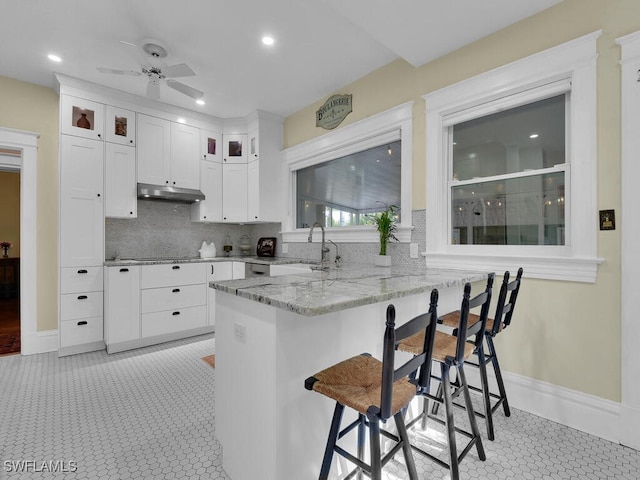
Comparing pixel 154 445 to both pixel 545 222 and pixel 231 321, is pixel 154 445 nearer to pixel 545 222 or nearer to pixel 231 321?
pixel 231 321

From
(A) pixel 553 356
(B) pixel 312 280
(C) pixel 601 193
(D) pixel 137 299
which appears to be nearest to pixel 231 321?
(B) pixel 312 280

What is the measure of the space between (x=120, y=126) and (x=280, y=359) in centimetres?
363

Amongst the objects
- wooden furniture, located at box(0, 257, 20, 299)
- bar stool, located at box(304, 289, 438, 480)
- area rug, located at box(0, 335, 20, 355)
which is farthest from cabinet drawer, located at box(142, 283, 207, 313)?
wooden furniture, located at box(0, 257, 20, 299)

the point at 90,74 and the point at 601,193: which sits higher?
the point at 90,74

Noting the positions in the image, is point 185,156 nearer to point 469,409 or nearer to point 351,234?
point 351,234

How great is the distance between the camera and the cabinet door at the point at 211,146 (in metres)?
4.30

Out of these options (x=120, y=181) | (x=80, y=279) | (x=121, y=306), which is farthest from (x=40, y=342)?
(x=120, y=181)

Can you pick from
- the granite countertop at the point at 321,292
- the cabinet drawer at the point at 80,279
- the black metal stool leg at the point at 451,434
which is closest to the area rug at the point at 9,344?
the cabinet drawer at the point at 80,279

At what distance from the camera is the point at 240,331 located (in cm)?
146

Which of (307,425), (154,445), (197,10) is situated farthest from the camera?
(197,10)

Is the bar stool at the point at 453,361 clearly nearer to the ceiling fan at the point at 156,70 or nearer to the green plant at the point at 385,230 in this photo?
the green plant at the point at 385,230

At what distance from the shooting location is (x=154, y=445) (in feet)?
5.99

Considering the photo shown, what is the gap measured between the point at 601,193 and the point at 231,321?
2229 mm

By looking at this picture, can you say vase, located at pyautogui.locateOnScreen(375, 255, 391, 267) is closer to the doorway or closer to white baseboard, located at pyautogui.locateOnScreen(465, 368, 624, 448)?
white baseboard, located at pyautogui.locateOnScreen(465, 368, 624, 448)
